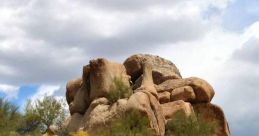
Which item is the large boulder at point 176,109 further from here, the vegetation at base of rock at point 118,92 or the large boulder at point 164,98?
the vegetation at base of rock at point 118,92

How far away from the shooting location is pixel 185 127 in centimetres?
4238

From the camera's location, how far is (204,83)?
4897cm

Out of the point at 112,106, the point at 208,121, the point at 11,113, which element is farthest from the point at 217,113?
the point at 11,113

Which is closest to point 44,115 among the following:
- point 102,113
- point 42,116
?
point 42,116

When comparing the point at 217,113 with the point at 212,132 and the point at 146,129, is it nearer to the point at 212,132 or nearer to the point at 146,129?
the point at 212,132

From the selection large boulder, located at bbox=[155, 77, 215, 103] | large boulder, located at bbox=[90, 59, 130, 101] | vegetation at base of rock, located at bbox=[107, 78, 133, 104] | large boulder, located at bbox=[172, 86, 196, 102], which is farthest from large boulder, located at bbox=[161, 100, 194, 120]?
large boulder, located at bbox=[90, 59, 130, 101]

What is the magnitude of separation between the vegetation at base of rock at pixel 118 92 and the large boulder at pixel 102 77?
1.74 ft

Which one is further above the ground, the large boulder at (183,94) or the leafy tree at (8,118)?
the large boulder at (183,94)

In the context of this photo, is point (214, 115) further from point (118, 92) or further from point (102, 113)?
point (102, 113)

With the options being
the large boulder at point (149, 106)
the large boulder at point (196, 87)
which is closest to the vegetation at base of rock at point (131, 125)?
the large boulder at point (149, 106)

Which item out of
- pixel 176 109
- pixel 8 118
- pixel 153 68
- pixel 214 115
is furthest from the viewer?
pixel 153 68

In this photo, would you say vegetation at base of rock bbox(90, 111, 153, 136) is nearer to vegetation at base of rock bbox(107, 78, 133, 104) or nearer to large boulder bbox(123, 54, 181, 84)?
vegetation at base of rock bbox(107, 78, 133, 104)

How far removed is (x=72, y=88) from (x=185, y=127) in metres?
13.9

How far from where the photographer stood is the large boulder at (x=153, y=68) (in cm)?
5000
